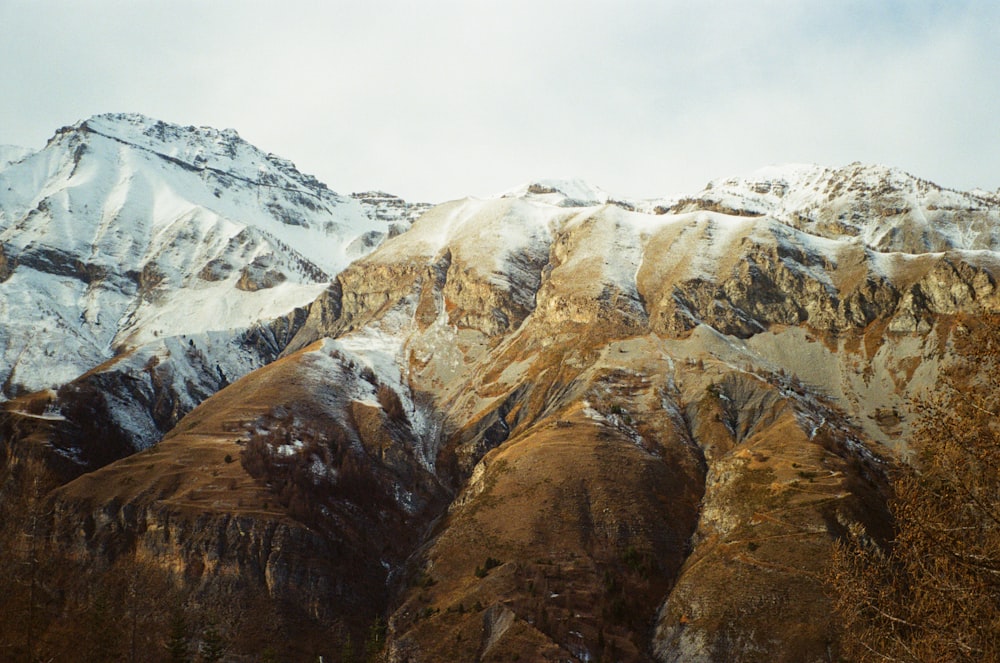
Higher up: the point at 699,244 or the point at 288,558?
the point at 699,244

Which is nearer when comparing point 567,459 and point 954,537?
point 954,537

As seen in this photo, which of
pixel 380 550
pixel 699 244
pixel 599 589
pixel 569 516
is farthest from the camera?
pixel 699 244

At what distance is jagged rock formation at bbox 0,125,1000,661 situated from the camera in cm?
8181

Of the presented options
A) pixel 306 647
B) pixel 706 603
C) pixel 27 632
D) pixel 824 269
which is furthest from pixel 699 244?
pixel 27 632

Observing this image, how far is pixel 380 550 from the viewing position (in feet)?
360

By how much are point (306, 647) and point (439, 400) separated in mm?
68359

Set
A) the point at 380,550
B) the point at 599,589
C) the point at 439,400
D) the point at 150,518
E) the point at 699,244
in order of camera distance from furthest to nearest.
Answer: the point at 699,244 → the point at 439,400 → the point at 380,550 → the point at 150,518 → the point at 599,589

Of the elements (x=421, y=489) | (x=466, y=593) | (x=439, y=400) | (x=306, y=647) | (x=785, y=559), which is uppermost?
(x=439, y=400)

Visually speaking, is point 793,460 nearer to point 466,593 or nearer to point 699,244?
point 466,593

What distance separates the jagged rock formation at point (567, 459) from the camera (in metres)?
81.8

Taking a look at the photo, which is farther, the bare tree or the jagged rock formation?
the jagged rock formation

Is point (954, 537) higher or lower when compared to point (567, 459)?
lower

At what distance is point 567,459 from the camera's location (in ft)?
344

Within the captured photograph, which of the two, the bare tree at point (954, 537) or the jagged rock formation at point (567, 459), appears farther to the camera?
the jagged rock formation at point (567, 459)
